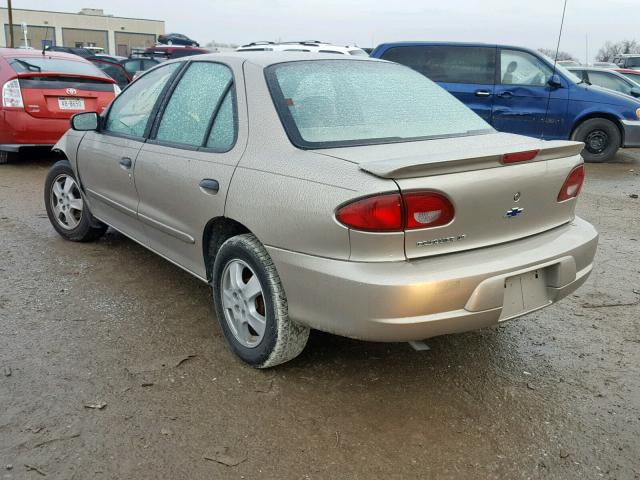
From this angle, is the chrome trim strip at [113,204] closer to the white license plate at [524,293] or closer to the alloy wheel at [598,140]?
the white license plate at [524,293]

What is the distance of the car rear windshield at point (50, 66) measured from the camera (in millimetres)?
7773

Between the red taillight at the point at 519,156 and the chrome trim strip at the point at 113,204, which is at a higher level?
the red taillight at the point at 519,156

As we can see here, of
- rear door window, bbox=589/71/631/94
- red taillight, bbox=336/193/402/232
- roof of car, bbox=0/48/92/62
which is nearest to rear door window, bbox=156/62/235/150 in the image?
red taillight, bbox=336/193/402/232

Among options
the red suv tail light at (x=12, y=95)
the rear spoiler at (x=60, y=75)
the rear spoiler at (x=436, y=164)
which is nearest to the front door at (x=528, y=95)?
the rear spoiler at (x=60, y=75)

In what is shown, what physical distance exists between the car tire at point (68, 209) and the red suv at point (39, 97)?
2968 mm

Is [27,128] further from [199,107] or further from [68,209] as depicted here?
[199,107]

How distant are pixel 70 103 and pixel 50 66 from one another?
0.65m

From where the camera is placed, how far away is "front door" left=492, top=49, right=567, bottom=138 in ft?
30.9

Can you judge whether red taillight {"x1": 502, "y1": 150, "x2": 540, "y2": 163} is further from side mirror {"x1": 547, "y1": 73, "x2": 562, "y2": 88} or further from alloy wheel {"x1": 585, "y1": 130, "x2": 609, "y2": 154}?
alloy wheel {"x1": 585, "y1": 130, "x2": 609, "y2": 154}

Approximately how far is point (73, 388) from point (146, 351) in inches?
17.8

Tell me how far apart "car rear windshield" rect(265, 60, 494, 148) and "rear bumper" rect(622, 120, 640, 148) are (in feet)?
23.4

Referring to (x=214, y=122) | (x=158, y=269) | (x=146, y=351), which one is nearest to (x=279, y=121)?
(x=214, y=122)


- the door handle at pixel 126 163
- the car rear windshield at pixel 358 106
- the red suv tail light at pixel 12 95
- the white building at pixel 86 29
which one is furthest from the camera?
the white building at pixel 86 29

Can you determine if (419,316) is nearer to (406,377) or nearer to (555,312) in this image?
(406,377)
